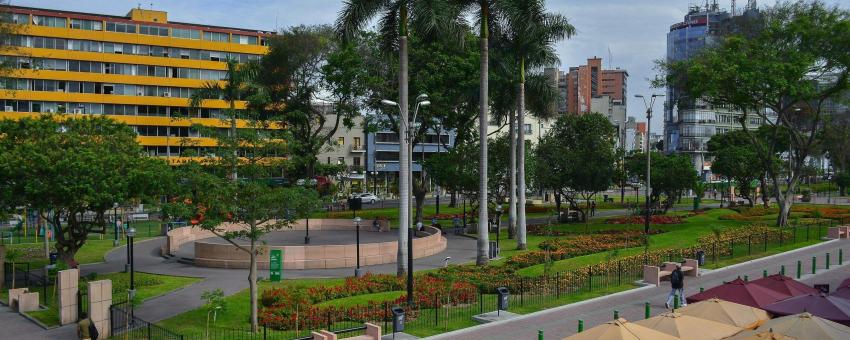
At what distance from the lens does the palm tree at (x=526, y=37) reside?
123ft

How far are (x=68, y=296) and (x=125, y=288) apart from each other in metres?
5.45

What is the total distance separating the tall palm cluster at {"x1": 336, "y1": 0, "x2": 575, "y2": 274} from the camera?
3134 cm

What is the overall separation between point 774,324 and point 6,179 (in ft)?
94.5

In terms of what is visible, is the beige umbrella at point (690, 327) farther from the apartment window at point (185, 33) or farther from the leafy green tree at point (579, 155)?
the apartment window at point (185, 33)

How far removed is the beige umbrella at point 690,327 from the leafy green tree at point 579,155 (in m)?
38.0

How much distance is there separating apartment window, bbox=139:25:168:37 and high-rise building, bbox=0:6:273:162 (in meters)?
0.11

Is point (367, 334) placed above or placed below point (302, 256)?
below

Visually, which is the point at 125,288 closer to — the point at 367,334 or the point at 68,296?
the point at 68,296

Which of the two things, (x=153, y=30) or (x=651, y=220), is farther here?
(x=153, y=30)

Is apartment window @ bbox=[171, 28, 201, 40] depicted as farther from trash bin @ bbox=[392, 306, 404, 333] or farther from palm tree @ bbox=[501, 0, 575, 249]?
trash bin @ bbox=[392, 306, 404, 333]

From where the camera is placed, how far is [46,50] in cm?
7538

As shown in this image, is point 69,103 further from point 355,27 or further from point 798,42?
point 798,42

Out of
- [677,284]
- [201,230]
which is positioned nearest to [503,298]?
[677,284]

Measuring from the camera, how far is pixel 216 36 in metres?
84.3
